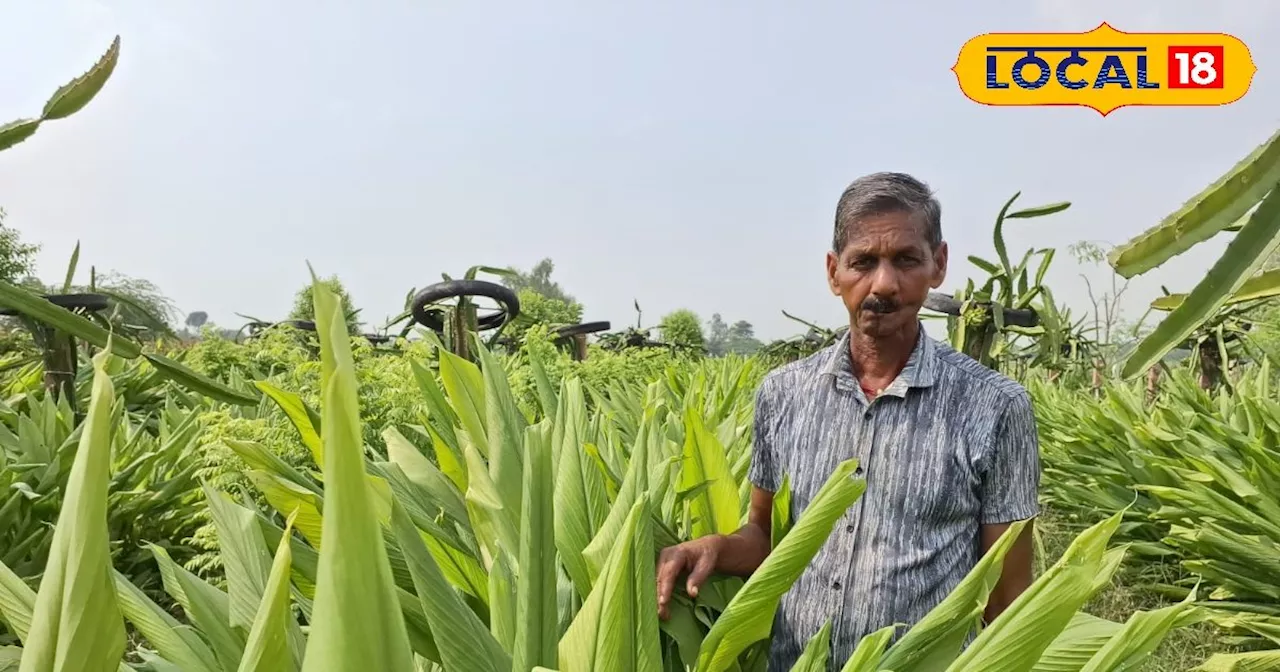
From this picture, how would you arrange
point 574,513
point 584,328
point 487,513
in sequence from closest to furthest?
point 574,513, point 487,513, point 584,328

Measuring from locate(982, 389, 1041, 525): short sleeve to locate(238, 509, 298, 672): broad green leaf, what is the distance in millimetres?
992

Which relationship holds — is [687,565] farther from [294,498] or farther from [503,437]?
[294,498]

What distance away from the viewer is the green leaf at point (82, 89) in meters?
1.04

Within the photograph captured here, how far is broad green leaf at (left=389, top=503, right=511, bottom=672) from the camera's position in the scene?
541mm

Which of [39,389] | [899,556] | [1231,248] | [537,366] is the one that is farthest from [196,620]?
[39,389]

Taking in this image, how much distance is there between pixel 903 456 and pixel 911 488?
0.05 meters

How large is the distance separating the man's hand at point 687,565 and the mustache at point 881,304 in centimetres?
41

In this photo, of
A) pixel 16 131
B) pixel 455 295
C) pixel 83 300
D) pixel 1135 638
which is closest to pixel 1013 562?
pixel 1135 638

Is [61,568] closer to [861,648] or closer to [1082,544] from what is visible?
[861,648]

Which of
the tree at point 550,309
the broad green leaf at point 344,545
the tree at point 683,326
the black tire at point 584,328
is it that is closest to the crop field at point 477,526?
the broad green leaf at point 344,545

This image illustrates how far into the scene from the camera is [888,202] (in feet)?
3.51

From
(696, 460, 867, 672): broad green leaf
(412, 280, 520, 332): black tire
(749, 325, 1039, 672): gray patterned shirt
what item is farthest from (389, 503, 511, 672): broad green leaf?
(412, 280, 520, 332): black tire

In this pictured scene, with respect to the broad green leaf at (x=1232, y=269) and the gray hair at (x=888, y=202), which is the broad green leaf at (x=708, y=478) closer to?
the gray hair at (x=888, y=202)

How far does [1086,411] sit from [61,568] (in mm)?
4847
